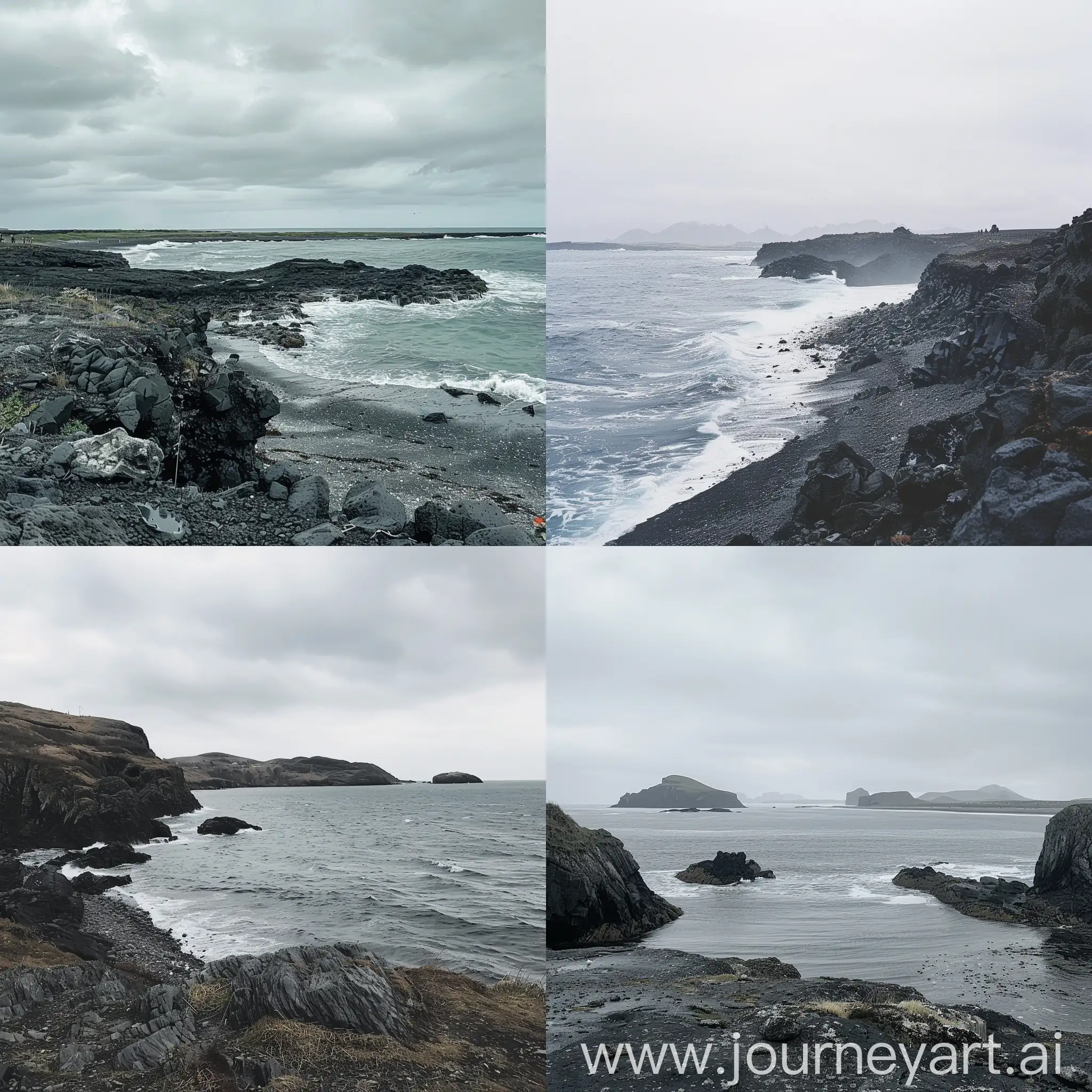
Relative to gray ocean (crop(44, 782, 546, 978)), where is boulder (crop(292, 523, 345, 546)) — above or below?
above

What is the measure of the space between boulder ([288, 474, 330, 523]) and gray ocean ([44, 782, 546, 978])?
2.29 meters

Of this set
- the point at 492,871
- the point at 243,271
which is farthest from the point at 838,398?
the point at 243,271

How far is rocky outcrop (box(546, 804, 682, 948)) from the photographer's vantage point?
669cm

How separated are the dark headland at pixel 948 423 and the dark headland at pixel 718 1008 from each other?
106 inches

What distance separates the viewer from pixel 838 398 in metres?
6.53

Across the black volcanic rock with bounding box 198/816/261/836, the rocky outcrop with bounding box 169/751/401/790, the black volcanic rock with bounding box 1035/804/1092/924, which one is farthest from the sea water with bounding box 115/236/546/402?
the black volcanic rock with bounding box 1035/804/1092/924

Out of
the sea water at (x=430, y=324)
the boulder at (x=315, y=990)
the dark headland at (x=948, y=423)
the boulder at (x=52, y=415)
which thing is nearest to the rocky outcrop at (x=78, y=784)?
the boulder at (x=315, y=990)

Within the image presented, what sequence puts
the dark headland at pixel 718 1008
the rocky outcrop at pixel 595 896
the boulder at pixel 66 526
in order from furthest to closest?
the rocky outcrop at pixel 595 896
the boulder at pixel 66 526
the dark headland at pixel 718 1008

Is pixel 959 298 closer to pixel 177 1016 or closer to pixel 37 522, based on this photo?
pixel 37 522

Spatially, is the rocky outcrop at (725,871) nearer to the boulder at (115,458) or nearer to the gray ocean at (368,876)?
the gray ocean at (368,876)

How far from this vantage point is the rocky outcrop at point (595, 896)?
6691 mm

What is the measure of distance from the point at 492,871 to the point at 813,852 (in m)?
2.66

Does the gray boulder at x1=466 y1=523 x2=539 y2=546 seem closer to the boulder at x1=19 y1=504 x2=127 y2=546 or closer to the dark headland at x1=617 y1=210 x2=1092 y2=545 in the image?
the dark headland at x1=617 y1=210 x2=1092 y2=545

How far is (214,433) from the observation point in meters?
6.30
